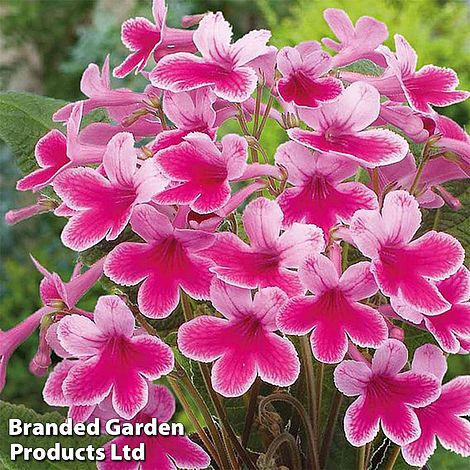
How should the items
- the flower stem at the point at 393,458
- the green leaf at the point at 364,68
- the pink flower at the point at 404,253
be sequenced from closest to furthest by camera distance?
the pink flower at the point at 404,253 → the flower stem at the point at 393,458 → the green leaf at the point at 364,68

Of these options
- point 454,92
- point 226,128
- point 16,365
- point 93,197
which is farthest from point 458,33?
point 93,197

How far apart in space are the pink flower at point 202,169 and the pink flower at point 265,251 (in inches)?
0.7

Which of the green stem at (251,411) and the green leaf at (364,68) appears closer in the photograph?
the green stem at (251,411)

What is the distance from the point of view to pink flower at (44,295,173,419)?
0.43 m

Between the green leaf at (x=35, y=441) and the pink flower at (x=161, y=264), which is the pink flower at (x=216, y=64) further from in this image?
the green leaf at (x=35, y=441)

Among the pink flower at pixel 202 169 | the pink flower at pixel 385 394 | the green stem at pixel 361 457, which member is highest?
the pink flower at pixel 202 169

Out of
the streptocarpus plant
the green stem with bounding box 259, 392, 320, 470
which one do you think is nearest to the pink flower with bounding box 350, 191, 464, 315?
the streptocarpus plant

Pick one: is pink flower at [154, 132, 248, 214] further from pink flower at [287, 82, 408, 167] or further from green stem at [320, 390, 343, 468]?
green stem at [320, 390, 343, 468]

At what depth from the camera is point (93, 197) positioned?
429mm

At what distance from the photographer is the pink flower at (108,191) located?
415 mm

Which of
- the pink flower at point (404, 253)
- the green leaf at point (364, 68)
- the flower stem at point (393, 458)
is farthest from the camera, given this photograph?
the green leaf at point (364, 68)

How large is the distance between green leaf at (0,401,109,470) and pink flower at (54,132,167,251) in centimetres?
17

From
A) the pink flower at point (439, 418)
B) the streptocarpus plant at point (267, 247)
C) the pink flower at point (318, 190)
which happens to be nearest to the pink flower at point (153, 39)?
the streptocarpus plant at point (267, 247)

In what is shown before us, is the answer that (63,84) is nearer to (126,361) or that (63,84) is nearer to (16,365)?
(16,365)
